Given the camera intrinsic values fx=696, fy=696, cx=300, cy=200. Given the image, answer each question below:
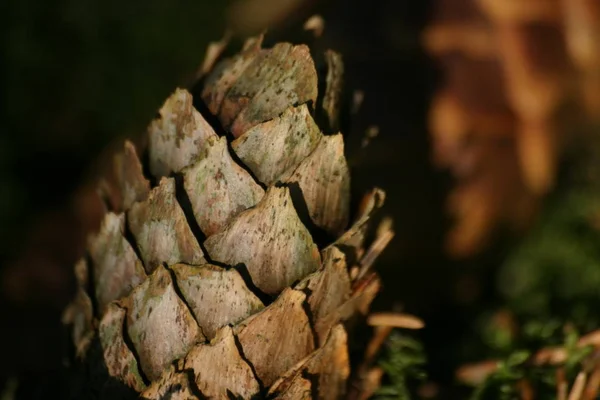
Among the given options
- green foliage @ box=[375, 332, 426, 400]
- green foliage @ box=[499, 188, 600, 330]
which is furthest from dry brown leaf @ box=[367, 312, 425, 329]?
green foliage @ box=[499, 188, 600, 330]

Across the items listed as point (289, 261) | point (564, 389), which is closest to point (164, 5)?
point (289, 261)

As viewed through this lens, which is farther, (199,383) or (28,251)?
(28,251)

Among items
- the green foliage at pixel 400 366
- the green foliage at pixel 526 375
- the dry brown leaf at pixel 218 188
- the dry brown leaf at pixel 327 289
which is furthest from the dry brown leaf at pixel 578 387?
the dry brown leaf at pixel 218 188

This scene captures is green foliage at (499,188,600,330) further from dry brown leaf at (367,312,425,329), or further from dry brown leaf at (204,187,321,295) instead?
dry brown leaf at (204,187,321,295)

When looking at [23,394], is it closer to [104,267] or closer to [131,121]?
[104,267]

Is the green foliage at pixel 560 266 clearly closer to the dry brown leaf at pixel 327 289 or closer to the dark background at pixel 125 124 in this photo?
the dark background at pixel 125 124

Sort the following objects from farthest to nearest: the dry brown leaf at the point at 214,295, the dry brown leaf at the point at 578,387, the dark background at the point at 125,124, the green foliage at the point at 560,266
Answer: the dark background at the point at 125,124 < the green foliage at the point at 560,266 < the dry brown leaf at the point at 578,387 < the dry brown leaf at the point at 214,295
